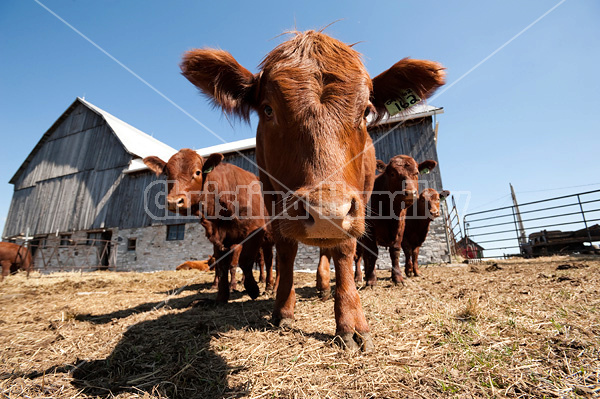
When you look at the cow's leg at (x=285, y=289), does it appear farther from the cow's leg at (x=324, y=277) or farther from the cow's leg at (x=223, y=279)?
the cow's leg at (x=223, y=279)

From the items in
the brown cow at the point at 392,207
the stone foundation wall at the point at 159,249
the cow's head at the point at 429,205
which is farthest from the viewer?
the stone foundation wall at the point at 159,249

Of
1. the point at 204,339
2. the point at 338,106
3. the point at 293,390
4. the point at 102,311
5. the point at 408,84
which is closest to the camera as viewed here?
the point at 293,390

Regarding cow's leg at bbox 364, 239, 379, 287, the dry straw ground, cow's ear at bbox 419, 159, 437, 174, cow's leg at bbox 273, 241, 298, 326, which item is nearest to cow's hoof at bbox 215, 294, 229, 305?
the dry straw ground

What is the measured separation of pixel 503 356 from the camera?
1.68 meters

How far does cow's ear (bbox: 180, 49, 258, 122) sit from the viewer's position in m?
2.65

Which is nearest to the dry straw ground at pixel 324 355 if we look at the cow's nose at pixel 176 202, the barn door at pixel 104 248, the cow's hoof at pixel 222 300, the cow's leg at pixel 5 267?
the cow's hoof at pixel 222 300

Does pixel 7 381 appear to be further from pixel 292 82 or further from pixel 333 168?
pixel 292 82

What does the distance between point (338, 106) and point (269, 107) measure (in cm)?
62

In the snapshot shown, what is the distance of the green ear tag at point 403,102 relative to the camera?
3037 mm

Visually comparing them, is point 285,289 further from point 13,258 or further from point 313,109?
point 13,258

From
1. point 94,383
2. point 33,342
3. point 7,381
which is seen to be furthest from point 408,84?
point 33,342

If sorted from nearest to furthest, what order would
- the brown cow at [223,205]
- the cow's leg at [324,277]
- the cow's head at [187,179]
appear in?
the cow's leg at [324,277], the brown cow at [223,205], the cow's head at [187,179]

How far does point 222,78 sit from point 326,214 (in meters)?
2.15

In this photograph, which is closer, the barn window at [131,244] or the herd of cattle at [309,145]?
the herd of cattle at [309,145]
